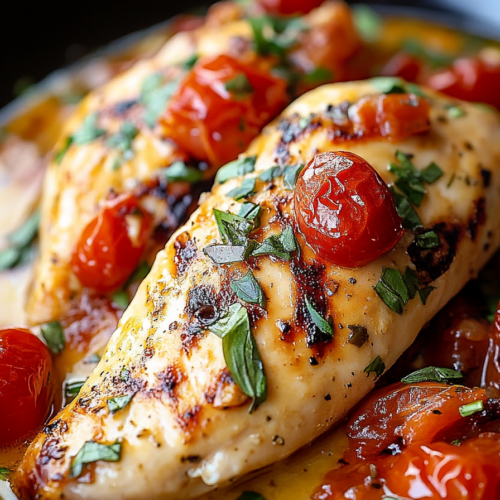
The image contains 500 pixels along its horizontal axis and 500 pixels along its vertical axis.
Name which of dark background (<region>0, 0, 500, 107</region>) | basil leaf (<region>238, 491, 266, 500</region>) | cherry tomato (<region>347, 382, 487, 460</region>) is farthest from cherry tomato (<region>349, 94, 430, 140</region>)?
dark background (<region>0, 0, 500, 107</region>)

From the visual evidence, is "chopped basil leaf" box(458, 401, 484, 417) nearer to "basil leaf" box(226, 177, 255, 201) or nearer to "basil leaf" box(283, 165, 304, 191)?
"basil leaf" box(283, 165, 304, 191)

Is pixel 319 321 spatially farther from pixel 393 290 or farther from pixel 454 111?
pixel 454 111

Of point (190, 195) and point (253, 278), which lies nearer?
point (253, 278)

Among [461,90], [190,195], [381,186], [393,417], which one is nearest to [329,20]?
[461,90]

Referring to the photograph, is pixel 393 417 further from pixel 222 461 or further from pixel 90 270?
pixel 90 270

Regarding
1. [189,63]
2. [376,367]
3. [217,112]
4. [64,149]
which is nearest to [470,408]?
[376,367]
